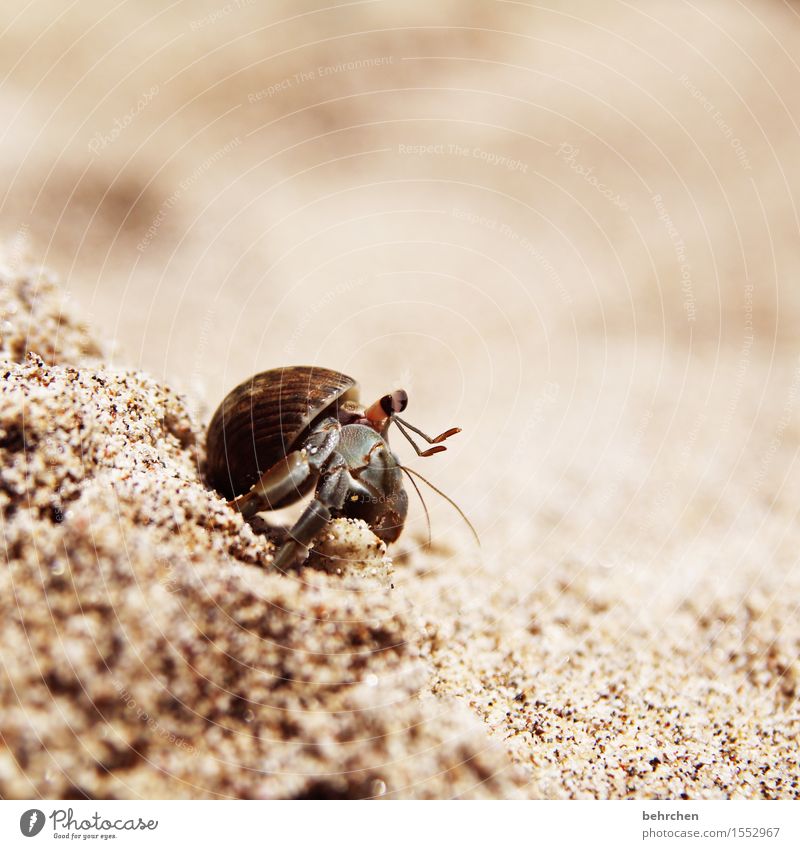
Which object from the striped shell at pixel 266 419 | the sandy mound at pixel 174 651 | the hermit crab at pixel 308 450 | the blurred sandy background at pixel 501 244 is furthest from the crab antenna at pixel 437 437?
the blurred sandy background at pixel 501 244

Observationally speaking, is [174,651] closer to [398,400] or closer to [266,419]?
[266,419]

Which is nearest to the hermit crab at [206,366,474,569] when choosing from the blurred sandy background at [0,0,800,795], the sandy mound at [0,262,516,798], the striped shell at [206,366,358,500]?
the striped shell at [206,366,358,500]

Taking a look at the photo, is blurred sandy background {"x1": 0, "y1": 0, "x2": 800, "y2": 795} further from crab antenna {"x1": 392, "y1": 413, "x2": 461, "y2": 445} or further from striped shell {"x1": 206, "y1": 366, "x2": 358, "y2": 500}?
striped shell {"x1": 206, "y1": 366, "x2": 358, "y2": 500}

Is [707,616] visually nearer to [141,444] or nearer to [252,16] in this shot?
[141,444]

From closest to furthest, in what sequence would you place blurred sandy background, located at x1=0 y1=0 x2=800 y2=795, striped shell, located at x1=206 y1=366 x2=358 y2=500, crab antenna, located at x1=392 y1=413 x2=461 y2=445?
crab antenna, located at x1=392 y1=413 x2=461 y2=445 < striped shell, located at x1=206 y1=366 x2=358 y2=500 < blurred sandy background, located at x1=0 y1=0 x2=800 y2=795
